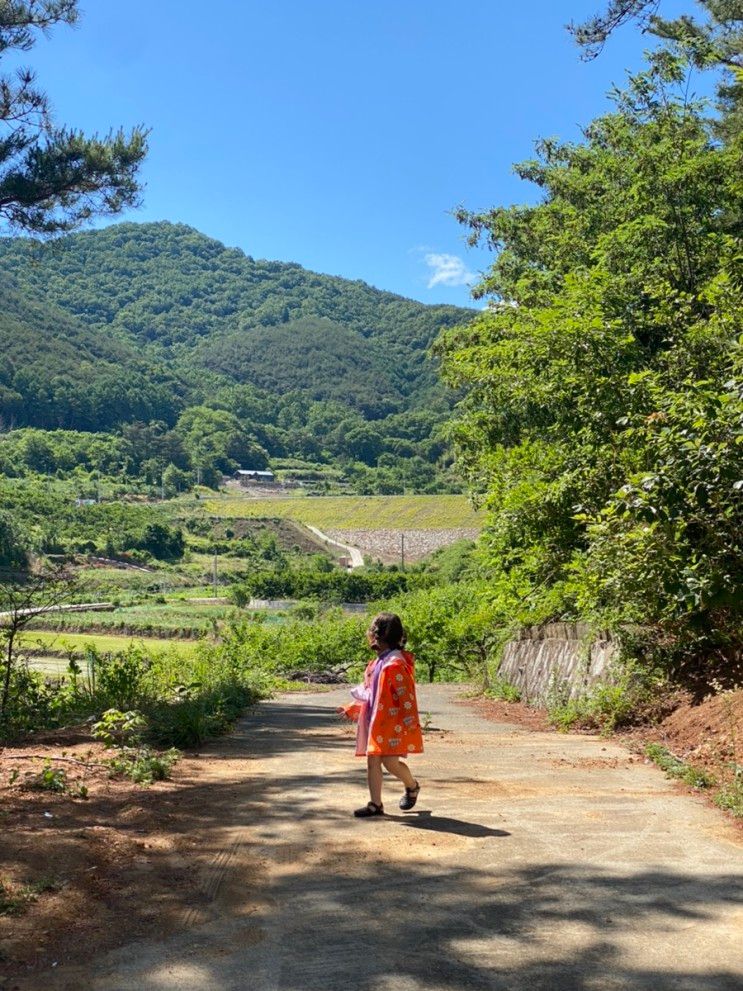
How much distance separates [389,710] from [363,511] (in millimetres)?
135212

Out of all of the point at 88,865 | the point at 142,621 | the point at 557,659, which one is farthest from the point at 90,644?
the point at 142,621

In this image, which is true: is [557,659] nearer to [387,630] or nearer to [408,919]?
[387,630]

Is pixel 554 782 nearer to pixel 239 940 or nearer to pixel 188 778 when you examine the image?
pixel 188 778

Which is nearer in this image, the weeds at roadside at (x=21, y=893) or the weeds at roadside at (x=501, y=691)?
the weeds at roadside at (x=21, y=893)

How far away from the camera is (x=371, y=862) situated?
474 centimetres

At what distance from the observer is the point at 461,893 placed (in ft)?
13.8

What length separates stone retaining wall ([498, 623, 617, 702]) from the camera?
11531 mm

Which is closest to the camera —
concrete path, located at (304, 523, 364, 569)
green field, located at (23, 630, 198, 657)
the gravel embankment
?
green field, located at (23, 630, 198, 657)

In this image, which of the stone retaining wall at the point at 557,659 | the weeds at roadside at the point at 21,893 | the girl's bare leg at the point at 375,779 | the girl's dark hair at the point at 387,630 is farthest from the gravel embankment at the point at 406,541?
the weeds at roadside at the point at 21,893

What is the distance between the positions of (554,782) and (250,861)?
9.19ft

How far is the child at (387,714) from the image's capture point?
589cm

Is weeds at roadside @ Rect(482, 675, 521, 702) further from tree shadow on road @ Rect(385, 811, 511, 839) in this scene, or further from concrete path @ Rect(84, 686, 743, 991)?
tree shadow on road @ Rect(385, 811, 511, 839)

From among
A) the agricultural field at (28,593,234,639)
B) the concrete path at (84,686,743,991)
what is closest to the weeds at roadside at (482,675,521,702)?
the concrete path at (84,686,743,991)

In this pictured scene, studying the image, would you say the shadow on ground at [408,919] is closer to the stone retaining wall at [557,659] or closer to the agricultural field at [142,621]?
the stone retaining wall at [557,659]
